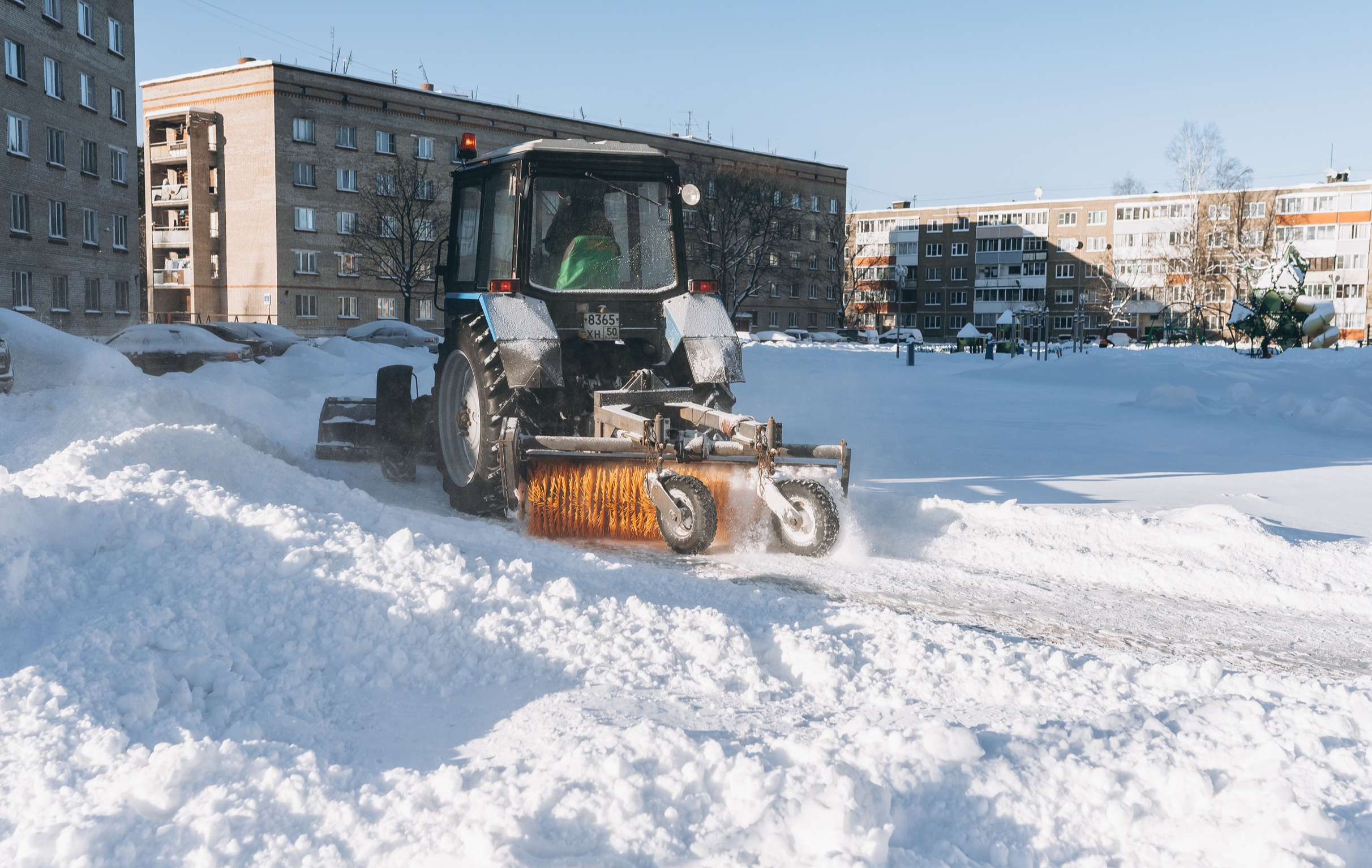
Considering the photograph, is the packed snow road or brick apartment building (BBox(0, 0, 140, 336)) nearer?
the packed snow road

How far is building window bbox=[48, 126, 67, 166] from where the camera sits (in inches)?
1257

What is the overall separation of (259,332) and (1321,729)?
3049cm

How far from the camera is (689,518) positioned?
5.88m

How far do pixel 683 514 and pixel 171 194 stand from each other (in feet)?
164

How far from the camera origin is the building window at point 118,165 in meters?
35.2

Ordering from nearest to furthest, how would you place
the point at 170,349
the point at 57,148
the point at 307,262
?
the point at 170,349, the point at 57,148, the point at 307,262

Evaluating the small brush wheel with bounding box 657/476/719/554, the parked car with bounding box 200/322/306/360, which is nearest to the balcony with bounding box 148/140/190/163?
the parked car with bounding box 200/322/306/360

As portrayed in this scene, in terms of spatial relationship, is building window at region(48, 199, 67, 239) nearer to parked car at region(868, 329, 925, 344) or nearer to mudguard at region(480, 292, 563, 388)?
→ mudguard at region(480, 292, 563, 388)

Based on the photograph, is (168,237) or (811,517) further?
(168,237)

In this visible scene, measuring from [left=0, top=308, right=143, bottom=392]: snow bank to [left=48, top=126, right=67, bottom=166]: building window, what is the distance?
24288 millimetres

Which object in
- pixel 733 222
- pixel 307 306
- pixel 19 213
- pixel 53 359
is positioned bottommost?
pixel 53 359

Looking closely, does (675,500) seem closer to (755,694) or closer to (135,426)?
(755,694)

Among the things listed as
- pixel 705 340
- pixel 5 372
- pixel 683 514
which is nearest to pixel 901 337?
pixel 5 372

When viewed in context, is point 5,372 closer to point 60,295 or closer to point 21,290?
point 21,290
